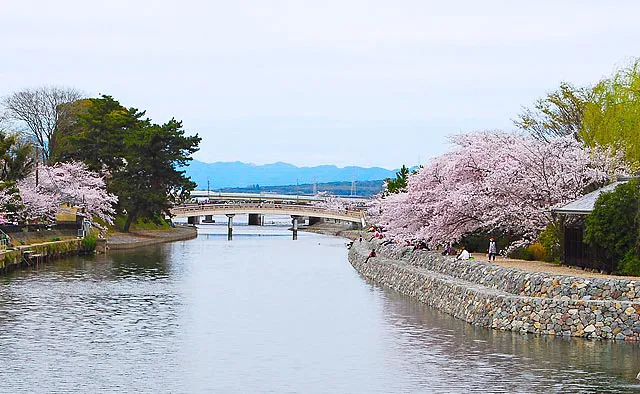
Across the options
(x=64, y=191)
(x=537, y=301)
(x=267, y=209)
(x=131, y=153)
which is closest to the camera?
(x=537, y=301)

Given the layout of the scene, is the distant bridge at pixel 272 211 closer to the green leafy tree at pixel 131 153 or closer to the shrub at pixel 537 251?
the green leafy tree at pixel 131 153

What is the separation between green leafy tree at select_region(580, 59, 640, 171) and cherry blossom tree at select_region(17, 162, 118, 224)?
3426 cm

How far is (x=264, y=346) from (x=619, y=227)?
11745mm

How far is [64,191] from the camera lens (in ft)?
233

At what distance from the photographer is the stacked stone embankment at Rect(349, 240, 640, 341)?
27.6 meters

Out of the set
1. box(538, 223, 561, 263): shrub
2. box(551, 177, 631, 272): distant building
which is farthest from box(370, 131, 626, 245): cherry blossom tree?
box(551, 177, 631, 272): distant building

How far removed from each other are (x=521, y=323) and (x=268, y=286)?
18.9m

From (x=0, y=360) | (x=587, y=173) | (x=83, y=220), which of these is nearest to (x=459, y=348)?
(x=0, y=360)

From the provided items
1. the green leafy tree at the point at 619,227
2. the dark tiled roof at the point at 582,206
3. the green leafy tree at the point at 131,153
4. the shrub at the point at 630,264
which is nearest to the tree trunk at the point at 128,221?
the green leafy tree at the point at 131,153

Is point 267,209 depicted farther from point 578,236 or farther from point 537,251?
point 578,236

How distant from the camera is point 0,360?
25.3m

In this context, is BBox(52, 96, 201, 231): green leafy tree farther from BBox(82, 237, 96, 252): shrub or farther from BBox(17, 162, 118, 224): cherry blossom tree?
BBox(82, 237, 96, 252): shrub

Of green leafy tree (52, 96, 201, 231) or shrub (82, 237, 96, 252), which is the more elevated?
green leafy tree (52, 96, 201, 231)

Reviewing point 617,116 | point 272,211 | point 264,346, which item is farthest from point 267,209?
point 264,346
